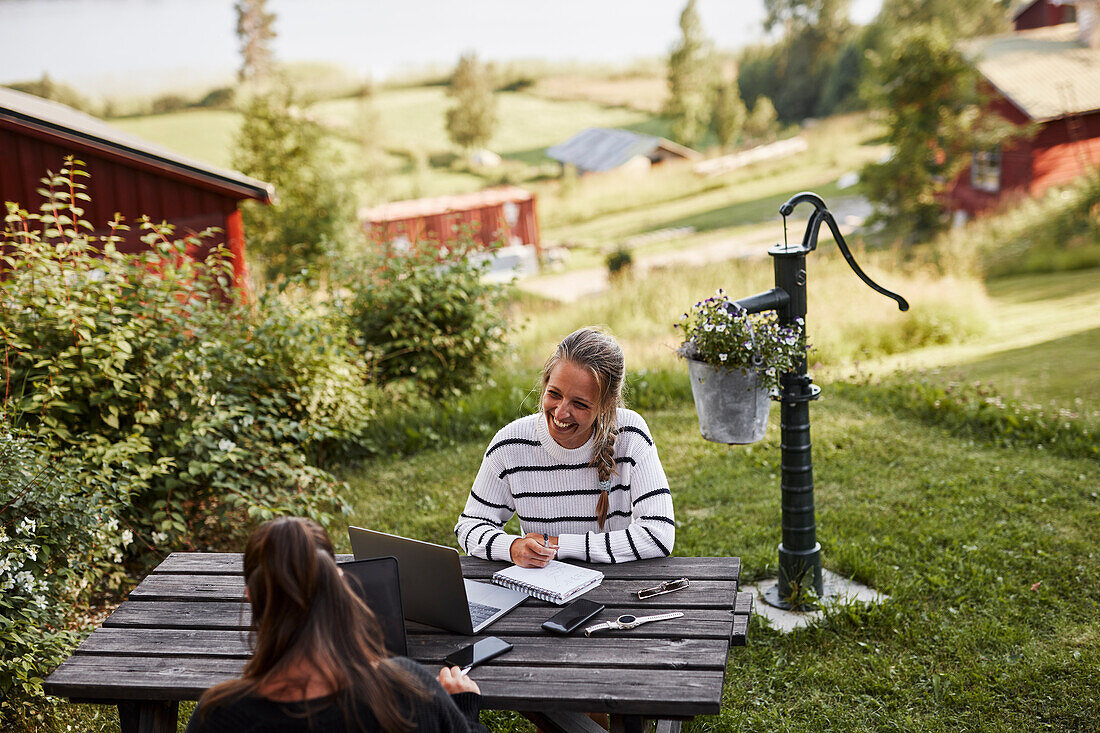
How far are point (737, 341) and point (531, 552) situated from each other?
121 centimetres

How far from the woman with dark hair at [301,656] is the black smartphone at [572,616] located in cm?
68

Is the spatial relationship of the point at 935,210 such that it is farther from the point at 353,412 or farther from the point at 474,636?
the point at 474,636

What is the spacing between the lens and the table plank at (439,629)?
229cm

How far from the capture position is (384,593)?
6.61ft

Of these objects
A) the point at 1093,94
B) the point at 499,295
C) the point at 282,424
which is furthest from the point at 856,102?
the point at 282,424

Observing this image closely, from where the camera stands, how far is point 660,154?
37750 millimetres

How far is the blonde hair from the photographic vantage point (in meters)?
2.83

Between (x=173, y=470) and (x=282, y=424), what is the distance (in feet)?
1.94

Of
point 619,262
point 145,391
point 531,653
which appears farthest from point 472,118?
point 531,653

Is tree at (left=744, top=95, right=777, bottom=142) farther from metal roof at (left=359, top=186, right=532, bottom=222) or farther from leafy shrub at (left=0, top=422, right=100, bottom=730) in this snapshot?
leafy shrub at (left=0, top=422, right=100, bottom=730)

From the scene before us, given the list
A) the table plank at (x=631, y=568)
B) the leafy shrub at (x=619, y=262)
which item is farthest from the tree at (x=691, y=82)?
the table plank at (x=631, y=568)

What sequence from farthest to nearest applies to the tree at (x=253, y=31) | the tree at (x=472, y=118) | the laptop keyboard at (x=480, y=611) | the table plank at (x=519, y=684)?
the tree at (x=253, y=31) → the tree at (x=472, y=118) → the laptop keyboard at (x=480, y=611) → the table plank at (x=519, y=684)

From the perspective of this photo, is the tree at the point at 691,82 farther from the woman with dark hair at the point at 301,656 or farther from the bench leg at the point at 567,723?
the woman with dark hair at the point at 301,656

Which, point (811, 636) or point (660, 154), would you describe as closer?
point (811, 636)
